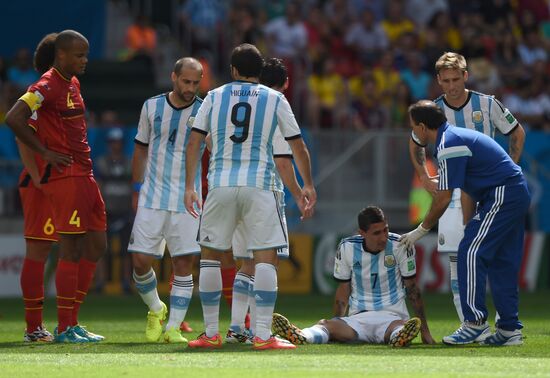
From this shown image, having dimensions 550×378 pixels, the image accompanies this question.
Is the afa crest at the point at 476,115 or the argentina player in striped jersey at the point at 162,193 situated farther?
the afa crest at the point at 476,115

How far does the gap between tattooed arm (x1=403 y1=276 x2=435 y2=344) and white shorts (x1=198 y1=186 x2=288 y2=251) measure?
135 cm

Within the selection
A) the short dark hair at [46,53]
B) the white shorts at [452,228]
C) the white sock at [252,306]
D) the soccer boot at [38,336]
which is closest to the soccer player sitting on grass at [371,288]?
the white sock at [252,306]

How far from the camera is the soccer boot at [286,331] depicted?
10750mm

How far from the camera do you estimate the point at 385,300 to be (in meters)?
11.3

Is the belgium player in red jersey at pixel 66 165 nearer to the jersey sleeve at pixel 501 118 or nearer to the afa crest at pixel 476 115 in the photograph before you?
the afa crest at pixel 476 115

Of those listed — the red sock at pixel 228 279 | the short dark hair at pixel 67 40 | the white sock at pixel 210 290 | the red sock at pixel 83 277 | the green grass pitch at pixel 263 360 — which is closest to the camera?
the green grass pitch at pixel 263 360

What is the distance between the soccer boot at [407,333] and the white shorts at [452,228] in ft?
4.61

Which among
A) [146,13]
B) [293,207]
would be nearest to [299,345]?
[293,207]

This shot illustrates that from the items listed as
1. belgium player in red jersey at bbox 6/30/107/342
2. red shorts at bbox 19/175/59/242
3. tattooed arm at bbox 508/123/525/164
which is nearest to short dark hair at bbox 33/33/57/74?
belgium player in red jersey at bbox 6/30/107/342

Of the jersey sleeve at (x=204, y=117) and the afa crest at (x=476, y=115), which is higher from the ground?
the afa crest at (x=476, y=115)

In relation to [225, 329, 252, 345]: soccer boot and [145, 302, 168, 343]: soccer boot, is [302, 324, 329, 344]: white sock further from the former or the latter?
[145, 302, 168, 343]: soccer boot

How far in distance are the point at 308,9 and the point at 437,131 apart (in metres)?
14.7

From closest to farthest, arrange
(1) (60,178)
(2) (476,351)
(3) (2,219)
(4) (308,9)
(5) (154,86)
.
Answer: (2) (476,351) → (1) (60,178) → (3) (2,219) → (5) (154,86) → (4) (308,9)

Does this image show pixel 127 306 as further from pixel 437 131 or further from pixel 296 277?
pixel 437 131
